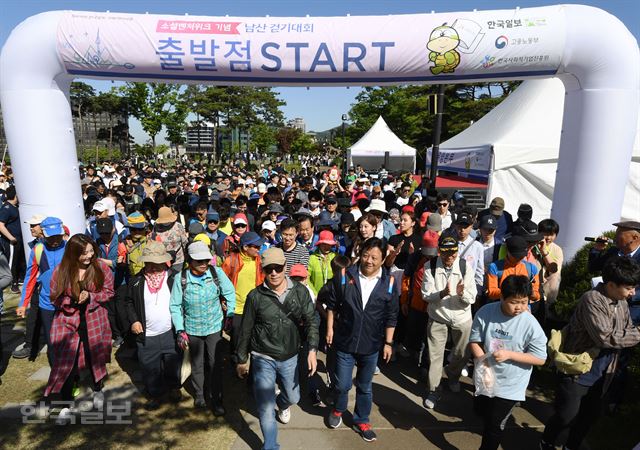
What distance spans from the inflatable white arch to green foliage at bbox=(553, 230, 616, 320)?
2.33 feet

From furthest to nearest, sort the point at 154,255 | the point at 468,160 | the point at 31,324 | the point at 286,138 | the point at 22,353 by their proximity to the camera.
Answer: the point at 286,138
the point at 468,160
the point at 22,353
the point at 31,324
the point at 154,255

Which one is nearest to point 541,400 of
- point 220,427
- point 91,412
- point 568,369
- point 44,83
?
point 568,369

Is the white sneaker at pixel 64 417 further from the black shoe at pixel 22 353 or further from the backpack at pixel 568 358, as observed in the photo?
the backpack at pixel 568 358

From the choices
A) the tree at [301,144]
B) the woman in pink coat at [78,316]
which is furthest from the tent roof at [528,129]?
the tree at [301,144]

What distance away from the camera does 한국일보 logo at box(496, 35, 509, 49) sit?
510 cm

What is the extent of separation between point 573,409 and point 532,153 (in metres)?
7.09

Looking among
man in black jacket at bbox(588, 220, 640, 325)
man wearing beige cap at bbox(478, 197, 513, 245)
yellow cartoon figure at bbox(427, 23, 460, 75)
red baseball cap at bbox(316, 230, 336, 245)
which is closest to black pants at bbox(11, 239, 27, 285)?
red baseball cap at bbox(316, 230, 336, 245)

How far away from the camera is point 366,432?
11.3 ft

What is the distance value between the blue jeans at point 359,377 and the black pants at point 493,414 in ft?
2.92

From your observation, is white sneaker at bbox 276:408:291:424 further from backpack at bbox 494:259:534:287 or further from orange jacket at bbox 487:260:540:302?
backpack at bbox 494:259:534:287

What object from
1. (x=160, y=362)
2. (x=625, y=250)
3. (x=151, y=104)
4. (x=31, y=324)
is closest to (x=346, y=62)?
(x=625, y=250)

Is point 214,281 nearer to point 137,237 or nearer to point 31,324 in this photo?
point 137,237

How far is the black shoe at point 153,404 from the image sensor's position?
383cm

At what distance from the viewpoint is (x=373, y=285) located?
3.28 metres
